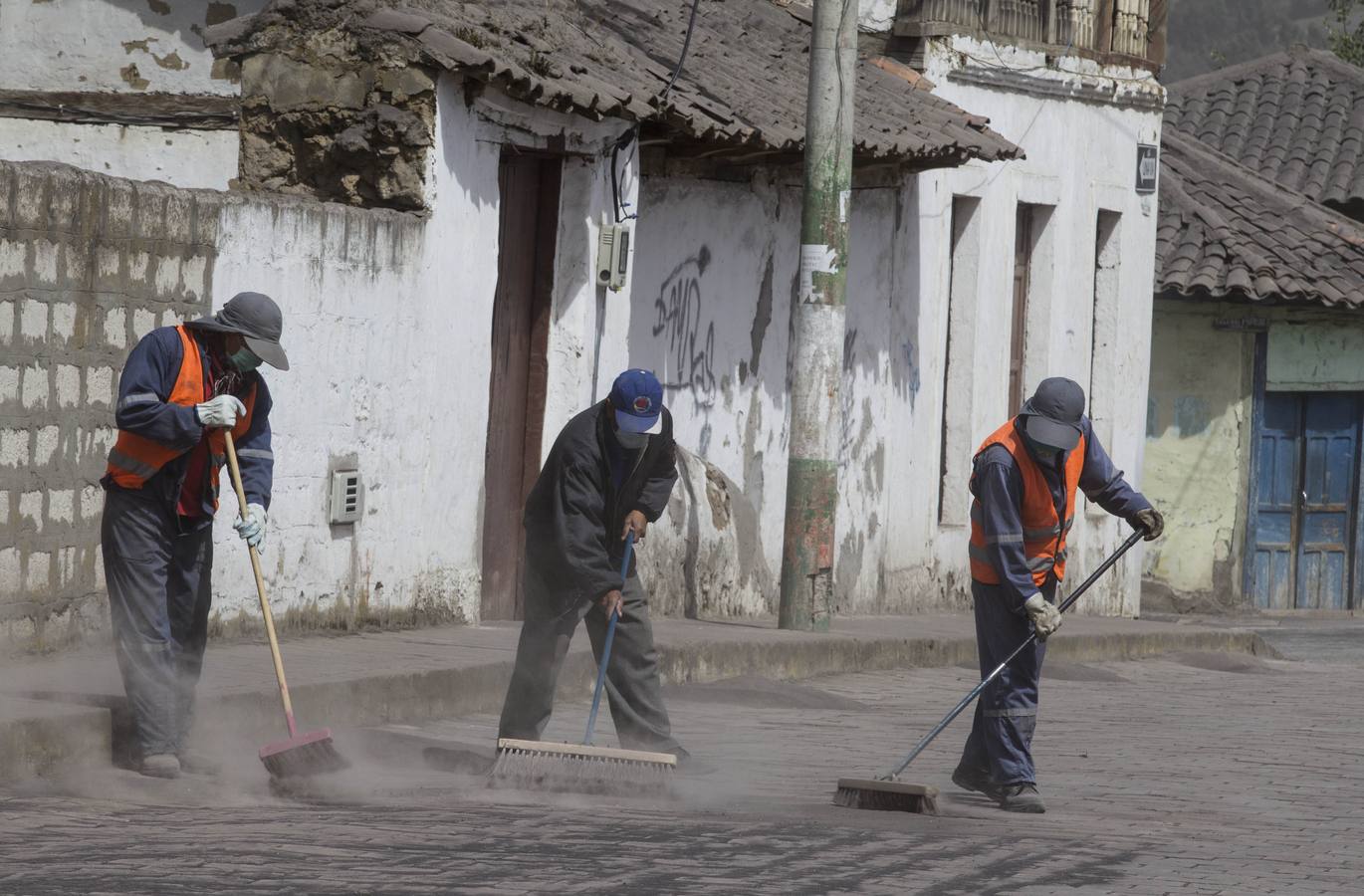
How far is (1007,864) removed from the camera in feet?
22.7

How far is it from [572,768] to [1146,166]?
13.3 m

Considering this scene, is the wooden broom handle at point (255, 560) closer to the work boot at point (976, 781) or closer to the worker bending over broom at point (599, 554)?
the worker bending over broom at point (599, 554)

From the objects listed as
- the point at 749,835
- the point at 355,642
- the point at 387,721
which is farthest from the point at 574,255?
the point at 749,835

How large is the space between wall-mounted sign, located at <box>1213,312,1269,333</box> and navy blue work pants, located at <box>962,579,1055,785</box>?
14732 millimetres

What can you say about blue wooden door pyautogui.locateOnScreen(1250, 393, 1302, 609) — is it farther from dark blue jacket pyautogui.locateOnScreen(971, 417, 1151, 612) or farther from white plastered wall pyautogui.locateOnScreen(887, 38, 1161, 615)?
dark blue jacket pyautogui.locateOnScreen(971, 417, 1151, 612)

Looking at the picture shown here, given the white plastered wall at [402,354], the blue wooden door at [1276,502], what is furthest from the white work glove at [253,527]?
the blue wooden door at [1276,502]

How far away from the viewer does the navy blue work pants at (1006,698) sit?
326 inches

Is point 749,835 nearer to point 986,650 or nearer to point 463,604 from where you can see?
point 986,650

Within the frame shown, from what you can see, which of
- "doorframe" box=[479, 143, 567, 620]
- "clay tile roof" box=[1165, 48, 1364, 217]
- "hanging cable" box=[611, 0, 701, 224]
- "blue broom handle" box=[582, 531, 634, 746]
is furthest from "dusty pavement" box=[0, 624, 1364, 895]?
"clay tile roof" box=[1165, 48, 1364, 217]

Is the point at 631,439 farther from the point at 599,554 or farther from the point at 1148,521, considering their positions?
the point at 1148,521

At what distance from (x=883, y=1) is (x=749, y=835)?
1110 centimetres

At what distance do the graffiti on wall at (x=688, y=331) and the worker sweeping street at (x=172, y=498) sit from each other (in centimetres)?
633

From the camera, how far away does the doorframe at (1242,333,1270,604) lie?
74.5 feet

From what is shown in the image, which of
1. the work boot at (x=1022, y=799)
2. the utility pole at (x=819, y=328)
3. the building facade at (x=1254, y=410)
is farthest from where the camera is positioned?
the building facade at (x=1254, y=410)
